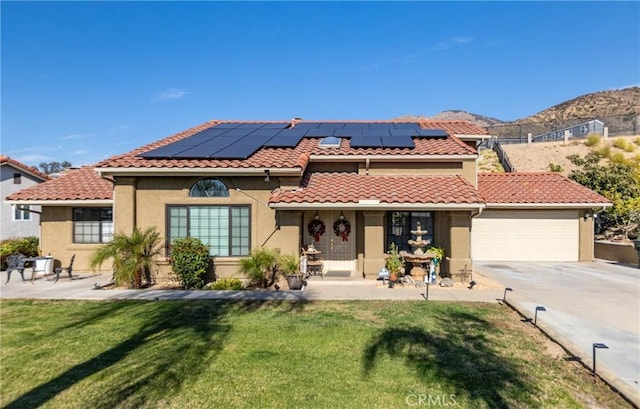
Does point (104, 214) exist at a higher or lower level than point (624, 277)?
higher

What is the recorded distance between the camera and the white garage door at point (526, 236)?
60.9ft

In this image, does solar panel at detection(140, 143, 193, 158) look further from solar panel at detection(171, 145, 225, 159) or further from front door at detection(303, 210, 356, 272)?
front door at detection(303, 210, 356, 272)

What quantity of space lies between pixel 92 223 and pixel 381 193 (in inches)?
470

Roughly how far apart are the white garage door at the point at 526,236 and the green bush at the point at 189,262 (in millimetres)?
13945

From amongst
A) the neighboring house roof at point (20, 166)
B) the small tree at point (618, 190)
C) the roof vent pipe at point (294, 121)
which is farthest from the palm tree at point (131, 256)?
the small tree at point (618, 190)

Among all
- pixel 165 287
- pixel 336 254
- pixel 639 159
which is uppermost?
pixel 639 159

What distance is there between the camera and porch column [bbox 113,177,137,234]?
12812 millimetres

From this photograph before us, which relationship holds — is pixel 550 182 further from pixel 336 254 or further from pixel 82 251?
pixel 82 251

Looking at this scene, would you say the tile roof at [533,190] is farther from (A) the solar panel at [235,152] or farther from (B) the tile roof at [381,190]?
(A) the solar panel at [235,152]

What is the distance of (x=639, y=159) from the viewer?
112 feet

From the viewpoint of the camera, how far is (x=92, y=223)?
15.3 metres

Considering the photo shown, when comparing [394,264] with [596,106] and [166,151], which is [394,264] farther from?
[596,106]

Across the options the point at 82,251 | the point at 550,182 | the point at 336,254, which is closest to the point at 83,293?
the point at 82,251

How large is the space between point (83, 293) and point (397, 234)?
10.8 m
